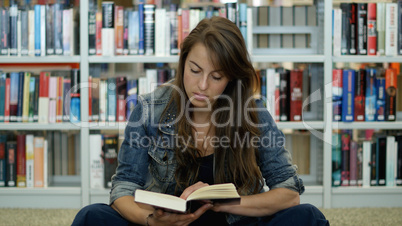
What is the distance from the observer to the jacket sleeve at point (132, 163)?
124cm

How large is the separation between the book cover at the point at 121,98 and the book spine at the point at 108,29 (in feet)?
0.48

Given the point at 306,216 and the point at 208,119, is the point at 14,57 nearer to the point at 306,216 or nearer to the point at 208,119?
the point at 208,119

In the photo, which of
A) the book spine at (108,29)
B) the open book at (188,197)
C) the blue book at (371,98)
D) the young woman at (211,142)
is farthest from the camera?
the blue book at (371,98)

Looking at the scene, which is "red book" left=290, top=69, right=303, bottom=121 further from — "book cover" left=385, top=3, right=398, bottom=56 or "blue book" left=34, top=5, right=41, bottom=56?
"blue book" left=34, top=5, right=41, bottom=56

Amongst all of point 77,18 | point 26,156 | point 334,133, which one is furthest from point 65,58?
point 334,133

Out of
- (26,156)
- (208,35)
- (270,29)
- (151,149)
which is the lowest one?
(26,156)

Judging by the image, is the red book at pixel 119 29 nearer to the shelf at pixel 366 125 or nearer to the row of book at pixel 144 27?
the row of book at pixel 144 27

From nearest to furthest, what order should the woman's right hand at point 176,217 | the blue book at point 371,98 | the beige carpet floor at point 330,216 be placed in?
the woman's right hand at point 176,217 < the beige carpet floor at point 330,216 < the blue book at point 371,98

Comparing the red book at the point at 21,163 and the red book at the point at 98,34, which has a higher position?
the red book at the point at 98,34

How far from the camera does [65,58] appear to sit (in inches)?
92.7

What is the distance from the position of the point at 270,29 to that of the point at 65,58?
1053mm

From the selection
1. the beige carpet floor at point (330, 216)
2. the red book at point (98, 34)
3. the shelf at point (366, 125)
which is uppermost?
the red book at point (98, 34)

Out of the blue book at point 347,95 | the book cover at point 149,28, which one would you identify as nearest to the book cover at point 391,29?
the blue book at point 347,95

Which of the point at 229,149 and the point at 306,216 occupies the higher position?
the point at 229,149
